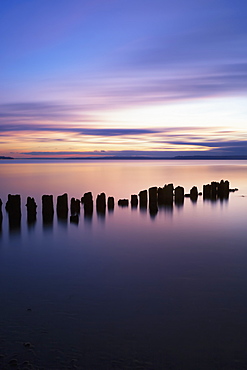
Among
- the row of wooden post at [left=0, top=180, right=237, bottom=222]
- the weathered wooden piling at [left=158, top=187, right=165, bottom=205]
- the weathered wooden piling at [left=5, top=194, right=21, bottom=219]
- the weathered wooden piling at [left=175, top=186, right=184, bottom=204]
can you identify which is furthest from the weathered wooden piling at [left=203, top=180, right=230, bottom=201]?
the weathered wooden piling at [left=5, top=194, right=21, bottom=219]

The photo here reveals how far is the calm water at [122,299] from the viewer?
4.96 metres

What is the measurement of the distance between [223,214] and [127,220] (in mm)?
5189

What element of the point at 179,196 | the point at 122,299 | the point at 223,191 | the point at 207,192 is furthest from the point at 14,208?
the point at 223,191

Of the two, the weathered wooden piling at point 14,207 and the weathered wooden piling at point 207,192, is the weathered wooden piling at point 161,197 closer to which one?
the weathered wooden piling at point 207,192

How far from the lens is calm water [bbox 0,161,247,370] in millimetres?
4962

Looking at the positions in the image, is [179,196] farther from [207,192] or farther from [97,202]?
[97,202]

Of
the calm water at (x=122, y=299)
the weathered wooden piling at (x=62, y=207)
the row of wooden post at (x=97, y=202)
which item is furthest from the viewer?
the weathered wooden piling at (x=62, y=207)

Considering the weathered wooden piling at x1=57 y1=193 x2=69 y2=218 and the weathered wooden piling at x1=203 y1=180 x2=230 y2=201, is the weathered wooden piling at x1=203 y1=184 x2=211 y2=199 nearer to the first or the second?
the weathered wooden piling at x1=203 y1=180 x2=230 y2=201

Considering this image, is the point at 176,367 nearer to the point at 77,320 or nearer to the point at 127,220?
the point at 77,320

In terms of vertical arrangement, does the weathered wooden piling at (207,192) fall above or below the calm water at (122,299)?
above

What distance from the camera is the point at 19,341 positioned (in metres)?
5.18

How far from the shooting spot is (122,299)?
22.9 ft

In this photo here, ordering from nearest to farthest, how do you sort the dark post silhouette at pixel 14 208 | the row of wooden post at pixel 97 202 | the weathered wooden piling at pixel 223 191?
1. the dark post silhouette at pixel 14 208
2. the row of wooden post at pixel 97 202
3. the weathered wooden piling at pixel 223 191

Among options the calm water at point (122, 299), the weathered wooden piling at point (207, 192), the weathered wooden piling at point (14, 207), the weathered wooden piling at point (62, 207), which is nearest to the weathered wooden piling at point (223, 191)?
the weathered wooden piling at point (207, 192)
